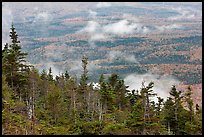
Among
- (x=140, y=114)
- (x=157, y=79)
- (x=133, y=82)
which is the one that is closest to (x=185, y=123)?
(x=140, y=114)

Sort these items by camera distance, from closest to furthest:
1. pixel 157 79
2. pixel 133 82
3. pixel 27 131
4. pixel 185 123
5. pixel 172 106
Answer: pixel 27 131 < pixel 185 123 < pixel 172 106 < pixel 133 82 < pixel 157 79

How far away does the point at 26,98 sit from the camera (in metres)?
34.8

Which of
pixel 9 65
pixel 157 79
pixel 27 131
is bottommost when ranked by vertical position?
pixel 27 131

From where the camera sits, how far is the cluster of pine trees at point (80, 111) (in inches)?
939

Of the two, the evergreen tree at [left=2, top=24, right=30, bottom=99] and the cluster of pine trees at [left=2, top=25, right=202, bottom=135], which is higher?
the evergreen tree at [left=2, top=24, right=30, bottom=99]

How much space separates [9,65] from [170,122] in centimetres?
1411

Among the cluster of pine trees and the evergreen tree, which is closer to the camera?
the cluster of pine trees

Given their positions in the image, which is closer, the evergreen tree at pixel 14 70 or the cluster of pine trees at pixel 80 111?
the cluster of pine trees at pixel 80 111

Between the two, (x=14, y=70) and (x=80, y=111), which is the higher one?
(x=14, y=70)

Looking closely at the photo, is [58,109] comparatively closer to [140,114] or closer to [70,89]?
[70,89]

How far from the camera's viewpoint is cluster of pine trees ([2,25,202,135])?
23.9m

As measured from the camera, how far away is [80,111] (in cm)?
3672

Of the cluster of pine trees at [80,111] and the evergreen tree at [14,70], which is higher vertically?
the evergreen tree at [14,70]

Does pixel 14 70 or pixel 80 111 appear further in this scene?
pixel 80 111
